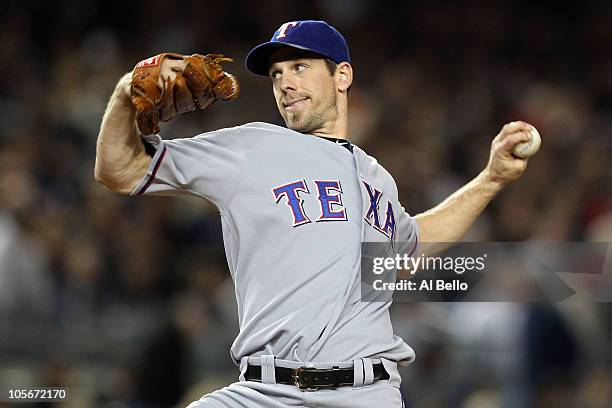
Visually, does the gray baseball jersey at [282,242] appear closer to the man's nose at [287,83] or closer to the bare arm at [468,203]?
the man's nose at [287,83]

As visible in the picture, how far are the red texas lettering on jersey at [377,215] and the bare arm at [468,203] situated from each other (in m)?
0.25

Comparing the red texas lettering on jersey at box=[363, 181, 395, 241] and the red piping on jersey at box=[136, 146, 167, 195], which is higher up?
the red piping on jersey at box=[136, 146, 167, 195]

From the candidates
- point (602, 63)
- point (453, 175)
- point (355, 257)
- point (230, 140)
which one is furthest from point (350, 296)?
point (602, 63)

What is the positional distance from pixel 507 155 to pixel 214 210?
→ 8.40 ft

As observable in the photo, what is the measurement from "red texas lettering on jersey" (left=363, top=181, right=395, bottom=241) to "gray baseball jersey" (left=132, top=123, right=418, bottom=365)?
A: 4 cm

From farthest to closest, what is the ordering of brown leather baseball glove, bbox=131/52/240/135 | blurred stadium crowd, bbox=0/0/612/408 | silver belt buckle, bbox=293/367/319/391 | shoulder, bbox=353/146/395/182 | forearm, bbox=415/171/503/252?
blurred stadium crowd, bbox=0/0/612/408
forearm, bbox=415/171/503/252
shoulder, bbox=353/146/395/182
silver belt buckle, bbox=293/367/319/391
brown leather baseball glove, bbox=131/52/240/135

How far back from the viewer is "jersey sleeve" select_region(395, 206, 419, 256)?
2.58 meters

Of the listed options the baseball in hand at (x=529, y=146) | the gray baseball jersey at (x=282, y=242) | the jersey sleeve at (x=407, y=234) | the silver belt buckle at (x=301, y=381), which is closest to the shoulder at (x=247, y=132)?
the gray baseball jersey at (x=282, y=242)

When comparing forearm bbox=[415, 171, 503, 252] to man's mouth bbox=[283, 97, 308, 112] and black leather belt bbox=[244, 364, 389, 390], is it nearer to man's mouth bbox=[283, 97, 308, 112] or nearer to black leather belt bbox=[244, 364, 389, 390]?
man's mouth bbox=[283, 97, 308, 112]

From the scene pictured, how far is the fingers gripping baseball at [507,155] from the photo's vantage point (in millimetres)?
2596

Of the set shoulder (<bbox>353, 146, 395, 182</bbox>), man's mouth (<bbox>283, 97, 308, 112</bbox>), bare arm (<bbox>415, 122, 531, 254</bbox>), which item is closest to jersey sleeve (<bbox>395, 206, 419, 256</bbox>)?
bare arm (<bbox>415, 122, 531, 254</bbox>)

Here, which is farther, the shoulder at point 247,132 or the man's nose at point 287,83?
the man's nose at point 287,83

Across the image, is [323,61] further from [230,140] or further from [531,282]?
[531,282]

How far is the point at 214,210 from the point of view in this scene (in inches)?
197
